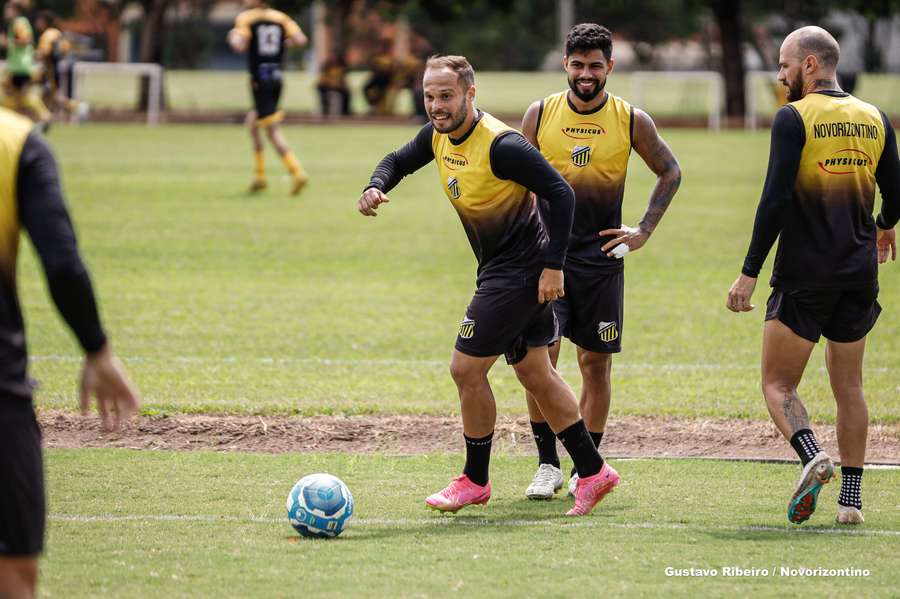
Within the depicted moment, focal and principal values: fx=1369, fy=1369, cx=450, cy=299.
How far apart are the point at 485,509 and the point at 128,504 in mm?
1691

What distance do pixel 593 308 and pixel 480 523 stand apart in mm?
1279

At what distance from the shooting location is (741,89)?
40.0 metres

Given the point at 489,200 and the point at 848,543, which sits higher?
the point at 489,200

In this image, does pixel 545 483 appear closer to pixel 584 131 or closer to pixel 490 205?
pixel 490 205

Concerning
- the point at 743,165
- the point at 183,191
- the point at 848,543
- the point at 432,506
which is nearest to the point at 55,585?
the point at 432,506

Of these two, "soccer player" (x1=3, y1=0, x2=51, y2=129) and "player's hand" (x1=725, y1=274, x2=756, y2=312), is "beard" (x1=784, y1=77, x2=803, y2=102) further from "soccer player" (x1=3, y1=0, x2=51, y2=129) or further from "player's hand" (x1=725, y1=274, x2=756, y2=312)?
"soccer player" (x1=3, y1=0, x2=51, y2=129)

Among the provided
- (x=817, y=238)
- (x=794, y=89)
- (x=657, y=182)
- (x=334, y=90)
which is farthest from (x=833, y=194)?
(x=334, y=90)

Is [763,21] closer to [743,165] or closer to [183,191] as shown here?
[743,165]

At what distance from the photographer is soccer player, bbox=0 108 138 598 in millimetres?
3660

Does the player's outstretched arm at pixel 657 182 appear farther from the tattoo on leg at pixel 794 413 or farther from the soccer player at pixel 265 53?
the soccer player at pixel 265 53

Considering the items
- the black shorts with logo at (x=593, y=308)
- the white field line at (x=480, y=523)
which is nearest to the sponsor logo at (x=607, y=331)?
the black shorts with logo at (x=593, y=308)

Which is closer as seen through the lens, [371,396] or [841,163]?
[841,163]

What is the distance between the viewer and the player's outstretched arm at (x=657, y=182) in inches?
267

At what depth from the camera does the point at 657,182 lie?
6891mm
